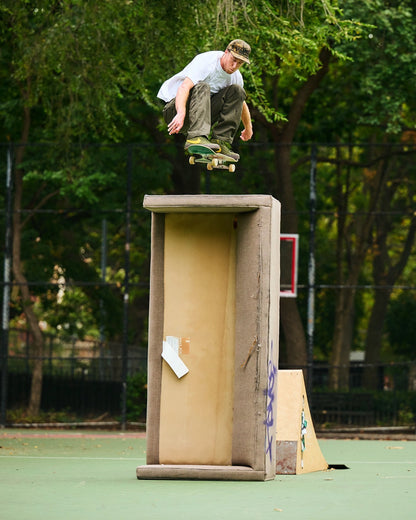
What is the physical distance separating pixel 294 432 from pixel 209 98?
3.47m

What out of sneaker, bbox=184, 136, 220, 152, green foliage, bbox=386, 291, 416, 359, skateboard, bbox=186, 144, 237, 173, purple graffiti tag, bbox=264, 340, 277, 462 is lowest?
purple graffiti tag, bbox=264, 340, 277, 462

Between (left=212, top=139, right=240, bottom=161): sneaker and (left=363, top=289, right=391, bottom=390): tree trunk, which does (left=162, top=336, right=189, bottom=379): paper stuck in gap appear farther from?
(left=363, top=289, right=391, bottom=390): tree trunk

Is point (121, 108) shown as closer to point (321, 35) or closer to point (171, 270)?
point (321, 35)

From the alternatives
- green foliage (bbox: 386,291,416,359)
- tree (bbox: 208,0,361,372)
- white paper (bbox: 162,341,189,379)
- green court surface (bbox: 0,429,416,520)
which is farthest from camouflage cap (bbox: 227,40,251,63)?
green foliage (bbox: 386,291,416,359)

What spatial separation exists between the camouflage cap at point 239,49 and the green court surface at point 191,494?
3.68 meters

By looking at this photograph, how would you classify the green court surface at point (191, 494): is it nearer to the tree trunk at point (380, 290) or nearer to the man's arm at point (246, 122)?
the man's arm at point (246, 122)

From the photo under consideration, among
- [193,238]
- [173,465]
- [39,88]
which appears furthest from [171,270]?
[39,88]

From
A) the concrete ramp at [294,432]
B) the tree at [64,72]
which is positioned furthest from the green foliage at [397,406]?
the concrete ramp at [294,432]

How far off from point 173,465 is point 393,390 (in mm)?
12069

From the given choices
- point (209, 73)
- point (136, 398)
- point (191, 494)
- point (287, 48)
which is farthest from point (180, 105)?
point (136, 398)

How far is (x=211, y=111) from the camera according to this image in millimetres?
9969

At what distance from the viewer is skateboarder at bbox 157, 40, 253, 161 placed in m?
9.47

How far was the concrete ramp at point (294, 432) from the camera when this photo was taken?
10508 millimetres

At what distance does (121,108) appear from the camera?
68.2ft
